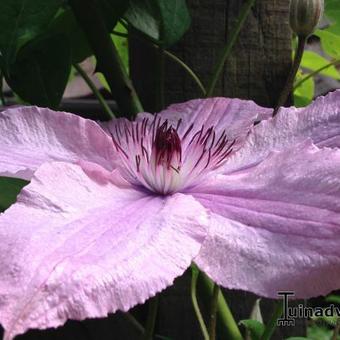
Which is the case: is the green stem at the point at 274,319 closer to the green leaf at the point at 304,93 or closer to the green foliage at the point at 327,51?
the green foliage at the point at 327,51

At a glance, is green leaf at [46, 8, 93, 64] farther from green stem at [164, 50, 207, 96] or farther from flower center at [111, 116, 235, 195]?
flower center at [111, 116, 235, 195]

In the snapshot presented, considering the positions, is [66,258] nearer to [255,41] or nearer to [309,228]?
[309,228]

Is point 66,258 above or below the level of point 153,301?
above

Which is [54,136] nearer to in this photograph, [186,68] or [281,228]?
[281,228]

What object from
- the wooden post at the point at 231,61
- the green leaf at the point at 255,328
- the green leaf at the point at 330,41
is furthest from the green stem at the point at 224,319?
the green leaf at the point at 330,41

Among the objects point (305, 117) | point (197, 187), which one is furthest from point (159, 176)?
point (305, 117)
